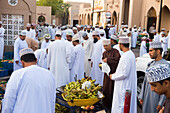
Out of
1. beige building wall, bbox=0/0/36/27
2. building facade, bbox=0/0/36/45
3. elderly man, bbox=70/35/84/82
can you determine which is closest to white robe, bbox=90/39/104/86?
elderly man, bbox=70/35/84/82

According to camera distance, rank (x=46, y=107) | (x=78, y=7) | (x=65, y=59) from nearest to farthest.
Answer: (x=46, y=107)
(x=65, y=59)
(x=78, y=7)

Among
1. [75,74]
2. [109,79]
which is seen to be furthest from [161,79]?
[75,74]

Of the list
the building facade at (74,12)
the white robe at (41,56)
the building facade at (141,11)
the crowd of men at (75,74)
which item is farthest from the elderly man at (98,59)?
the building facade at (74,12)

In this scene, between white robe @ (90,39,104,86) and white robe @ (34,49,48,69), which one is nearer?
white robe @ (34,49,48,69)

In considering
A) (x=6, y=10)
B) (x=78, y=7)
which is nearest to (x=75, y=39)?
(x=6, y=10)

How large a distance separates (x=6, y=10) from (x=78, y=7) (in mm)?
43705

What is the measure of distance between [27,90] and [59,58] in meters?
3.52

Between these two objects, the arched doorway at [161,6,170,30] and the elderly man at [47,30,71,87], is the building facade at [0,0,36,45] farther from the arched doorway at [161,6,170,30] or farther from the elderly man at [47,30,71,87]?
the arched doorway at [161,6,170,30]

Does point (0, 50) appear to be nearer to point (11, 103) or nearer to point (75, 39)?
point (75, 39)

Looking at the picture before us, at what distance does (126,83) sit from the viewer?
4.60 m

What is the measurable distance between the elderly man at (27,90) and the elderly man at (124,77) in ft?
5.97

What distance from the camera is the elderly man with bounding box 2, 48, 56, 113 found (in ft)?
9.71

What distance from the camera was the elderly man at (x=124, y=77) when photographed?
4.49 meters

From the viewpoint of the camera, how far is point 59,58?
649cm
